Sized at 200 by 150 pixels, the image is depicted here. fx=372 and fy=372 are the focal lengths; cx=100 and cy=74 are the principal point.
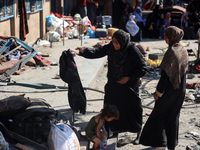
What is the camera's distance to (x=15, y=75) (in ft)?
28.2

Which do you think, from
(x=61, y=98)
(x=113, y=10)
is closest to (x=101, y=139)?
(x=61, y=98)

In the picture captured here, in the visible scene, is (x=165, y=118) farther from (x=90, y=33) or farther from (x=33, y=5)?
(x=90, y=33)

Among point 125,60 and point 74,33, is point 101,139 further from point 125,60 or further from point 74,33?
Answer: point 74,33

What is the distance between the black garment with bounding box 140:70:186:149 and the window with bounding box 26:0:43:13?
27.7 feet

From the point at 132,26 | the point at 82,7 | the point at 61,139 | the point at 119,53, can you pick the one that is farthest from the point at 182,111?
the point at 82,7

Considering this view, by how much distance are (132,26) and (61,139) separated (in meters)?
12.3

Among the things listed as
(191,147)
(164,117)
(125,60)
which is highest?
(125,60)

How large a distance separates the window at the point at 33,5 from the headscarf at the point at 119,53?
7893 millimetres

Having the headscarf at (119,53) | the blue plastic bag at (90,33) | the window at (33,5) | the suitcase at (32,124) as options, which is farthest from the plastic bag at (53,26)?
the suitcase at (32,124)

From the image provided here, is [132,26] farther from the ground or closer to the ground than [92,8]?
closer to the ground

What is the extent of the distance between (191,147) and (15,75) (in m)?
4.78

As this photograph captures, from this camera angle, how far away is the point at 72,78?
523 centimetres

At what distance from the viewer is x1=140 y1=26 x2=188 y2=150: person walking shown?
461 centimetres

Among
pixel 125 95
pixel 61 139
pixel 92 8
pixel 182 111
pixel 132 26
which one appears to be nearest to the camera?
pixel 61 139
